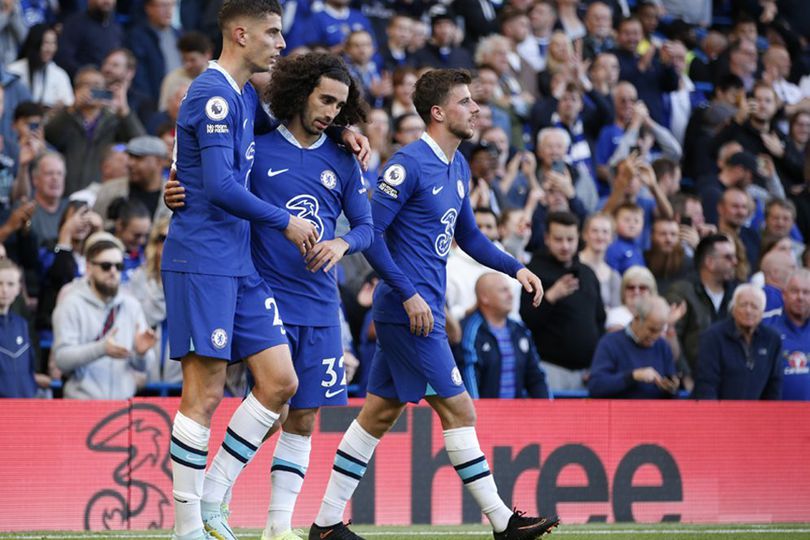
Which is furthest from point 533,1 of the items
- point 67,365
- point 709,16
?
point 67,365

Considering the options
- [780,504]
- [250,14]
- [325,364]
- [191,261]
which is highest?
[250,14]

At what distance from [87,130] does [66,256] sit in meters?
2.40

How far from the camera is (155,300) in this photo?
10742 mm

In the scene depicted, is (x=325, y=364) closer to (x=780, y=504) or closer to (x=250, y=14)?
(x=250, y=14)

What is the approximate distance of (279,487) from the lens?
684 cm

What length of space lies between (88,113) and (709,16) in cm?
1138

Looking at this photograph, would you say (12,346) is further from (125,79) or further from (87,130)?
(125,79)

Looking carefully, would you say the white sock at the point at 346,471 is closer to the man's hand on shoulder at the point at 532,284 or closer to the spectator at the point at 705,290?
the man's hand on shoulder at the point at 532,284

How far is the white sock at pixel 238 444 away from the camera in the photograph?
653 cm

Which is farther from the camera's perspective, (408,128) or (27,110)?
(408,128)

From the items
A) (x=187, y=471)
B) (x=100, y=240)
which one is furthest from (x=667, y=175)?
(x=187, y=471)

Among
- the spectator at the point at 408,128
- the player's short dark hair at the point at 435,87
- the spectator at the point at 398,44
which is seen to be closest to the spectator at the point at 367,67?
the spectator at the point at 398,44

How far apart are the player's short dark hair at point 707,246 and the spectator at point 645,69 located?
15.3 ft

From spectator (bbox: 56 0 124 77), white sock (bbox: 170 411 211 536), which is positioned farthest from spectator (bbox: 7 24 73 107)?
white sock (bbox: 170 411 211 536)
